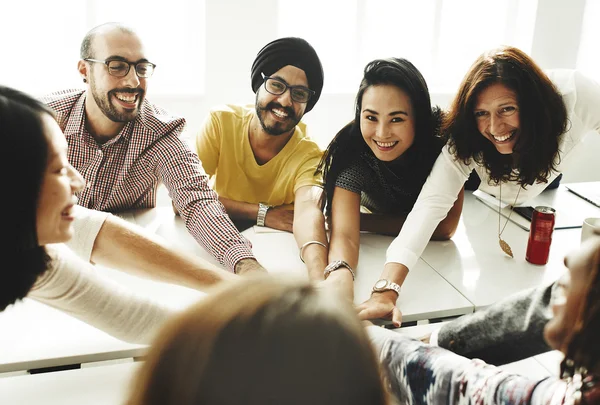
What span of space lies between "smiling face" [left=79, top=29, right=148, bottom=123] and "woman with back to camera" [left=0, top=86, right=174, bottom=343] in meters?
0.93

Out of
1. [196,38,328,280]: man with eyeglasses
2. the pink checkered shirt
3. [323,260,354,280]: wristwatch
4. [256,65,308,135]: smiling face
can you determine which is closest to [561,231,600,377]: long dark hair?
[323,260,354,280]: wristwatch

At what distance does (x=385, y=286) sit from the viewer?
64.9 inches

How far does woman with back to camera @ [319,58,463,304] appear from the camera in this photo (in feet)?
6.40

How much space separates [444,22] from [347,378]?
4.90m

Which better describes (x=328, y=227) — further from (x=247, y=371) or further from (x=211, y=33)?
(x=211, y=33)

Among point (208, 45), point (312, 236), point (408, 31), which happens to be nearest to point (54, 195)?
point (312, 236)

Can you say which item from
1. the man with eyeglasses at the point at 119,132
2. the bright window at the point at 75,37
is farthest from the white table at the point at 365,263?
the bright window at the point at 75,37

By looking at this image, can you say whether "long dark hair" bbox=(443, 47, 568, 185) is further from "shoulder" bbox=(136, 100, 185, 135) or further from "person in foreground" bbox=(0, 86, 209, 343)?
"person in foreground" bbox=(0, 86, 209, 343)

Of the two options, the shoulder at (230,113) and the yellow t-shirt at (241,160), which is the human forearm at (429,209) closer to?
the yellow t-shirt at (241,160)

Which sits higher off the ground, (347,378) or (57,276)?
(347,378)

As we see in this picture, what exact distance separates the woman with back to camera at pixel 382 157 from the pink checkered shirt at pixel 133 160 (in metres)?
0.44

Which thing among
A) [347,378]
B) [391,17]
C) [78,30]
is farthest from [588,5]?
[347,378]

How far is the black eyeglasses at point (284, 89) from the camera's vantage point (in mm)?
2322

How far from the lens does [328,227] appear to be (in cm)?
209
